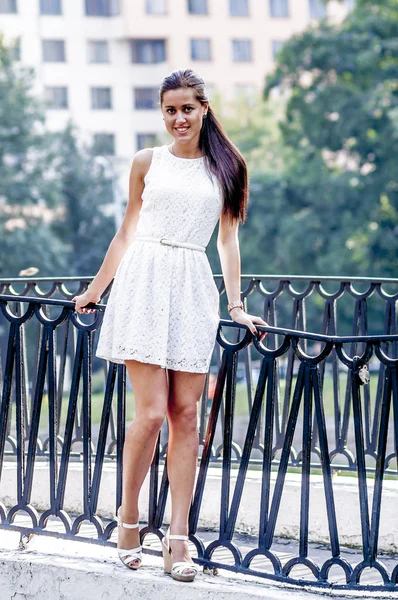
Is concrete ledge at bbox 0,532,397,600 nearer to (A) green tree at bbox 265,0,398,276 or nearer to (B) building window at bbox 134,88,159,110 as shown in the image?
(A) green tree at bbox 265,0,398,276

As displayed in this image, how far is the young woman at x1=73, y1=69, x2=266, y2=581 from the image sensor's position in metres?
4.59

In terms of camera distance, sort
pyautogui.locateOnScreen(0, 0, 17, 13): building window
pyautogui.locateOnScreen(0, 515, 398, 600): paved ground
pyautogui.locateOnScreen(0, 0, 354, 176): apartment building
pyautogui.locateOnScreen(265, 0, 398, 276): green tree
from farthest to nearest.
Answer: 1. pyautogui.locateOnScreen(0, 0, 354, 176): apartment building
2. pyautogui.locateOnScreen(0, 0, 17, 13): building window
3. pyautogui.locateOnScreen(265, 0, 398, 276): green tree
4. pyautogui.locateOnScreen(0, 515, 398, 600): paved ground

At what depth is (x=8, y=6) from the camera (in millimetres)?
75000

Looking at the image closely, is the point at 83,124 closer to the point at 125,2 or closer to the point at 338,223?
the point at 125,2

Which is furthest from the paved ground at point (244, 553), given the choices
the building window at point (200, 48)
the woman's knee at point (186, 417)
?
the building window at point (200, 48)

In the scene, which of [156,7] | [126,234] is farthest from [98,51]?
[126,234]

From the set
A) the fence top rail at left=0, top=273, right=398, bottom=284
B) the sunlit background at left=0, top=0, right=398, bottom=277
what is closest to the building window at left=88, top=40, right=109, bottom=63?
the sunlit background at left=0, top=0, right=398, bottom=277

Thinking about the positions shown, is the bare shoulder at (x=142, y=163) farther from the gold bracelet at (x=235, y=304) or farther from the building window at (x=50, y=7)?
the building window at (x=50, y=7)

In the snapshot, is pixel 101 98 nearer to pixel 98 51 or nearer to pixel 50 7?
pixel 98 51

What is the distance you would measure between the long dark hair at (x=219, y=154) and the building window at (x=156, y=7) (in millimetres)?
75396

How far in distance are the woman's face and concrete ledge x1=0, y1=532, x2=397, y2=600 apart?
183 cm

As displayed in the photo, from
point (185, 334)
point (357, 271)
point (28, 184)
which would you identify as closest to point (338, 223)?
point (357, 271)

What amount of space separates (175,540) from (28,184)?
39.8 meters

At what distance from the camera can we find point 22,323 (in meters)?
4.93
